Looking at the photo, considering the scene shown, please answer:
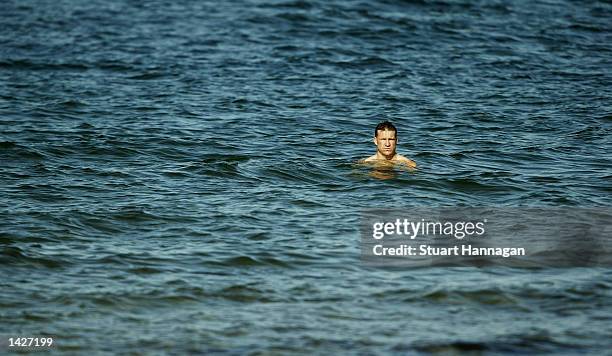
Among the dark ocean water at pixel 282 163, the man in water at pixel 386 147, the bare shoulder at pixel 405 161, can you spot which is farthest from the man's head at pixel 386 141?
the dark ocean water at pixel 282 163

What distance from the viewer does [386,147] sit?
14.9m

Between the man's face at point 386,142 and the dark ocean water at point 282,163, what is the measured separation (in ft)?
1.39

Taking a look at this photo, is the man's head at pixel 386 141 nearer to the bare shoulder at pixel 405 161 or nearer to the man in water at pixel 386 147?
the man in water at pixel 386 147

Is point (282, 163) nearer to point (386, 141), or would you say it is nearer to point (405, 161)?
point (386, 141)

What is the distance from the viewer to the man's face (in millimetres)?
14906

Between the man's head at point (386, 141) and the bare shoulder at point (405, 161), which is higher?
the man's head at point (386, 141)

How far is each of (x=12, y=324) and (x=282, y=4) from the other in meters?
20.6

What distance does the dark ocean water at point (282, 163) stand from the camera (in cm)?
950

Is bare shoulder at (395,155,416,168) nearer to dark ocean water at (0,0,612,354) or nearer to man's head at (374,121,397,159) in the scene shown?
man's head at (374,121,397,159)

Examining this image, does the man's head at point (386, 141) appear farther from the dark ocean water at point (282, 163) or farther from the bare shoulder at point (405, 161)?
the dark ocean water at point (282, 163)

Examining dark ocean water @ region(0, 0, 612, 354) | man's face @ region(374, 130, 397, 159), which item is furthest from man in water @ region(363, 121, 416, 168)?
dark ocean water @ region(0, 0, 612, 354)

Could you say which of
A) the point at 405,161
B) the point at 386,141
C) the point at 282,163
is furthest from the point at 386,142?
the point at 282,163

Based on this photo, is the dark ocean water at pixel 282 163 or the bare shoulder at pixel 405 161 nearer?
the dark ocean water at pixel 282 163

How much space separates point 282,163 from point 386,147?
1.58 meters
